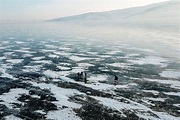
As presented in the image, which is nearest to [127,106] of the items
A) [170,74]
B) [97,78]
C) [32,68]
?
[97,78]

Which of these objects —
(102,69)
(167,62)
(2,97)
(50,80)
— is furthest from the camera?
(167,62)

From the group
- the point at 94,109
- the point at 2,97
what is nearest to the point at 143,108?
the point at 94,109

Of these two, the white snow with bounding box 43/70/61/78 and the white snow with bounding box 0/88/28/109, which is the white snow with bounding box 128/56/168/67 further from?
the white snow with bounding box 0/88/28/109

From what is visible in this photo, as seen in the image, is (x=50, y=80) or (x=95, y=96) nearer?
(x=95, y=96)

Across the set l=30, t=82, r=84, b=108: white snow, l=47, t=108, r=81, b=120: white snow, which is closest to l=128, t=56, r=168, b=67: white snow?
l=30, t=82, r=84, b=108: white snow

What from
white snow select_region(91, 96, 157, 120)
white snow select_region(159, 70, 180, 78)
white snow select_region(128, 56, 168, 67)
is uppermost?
white snow select_region(128, 56, 168, 67)

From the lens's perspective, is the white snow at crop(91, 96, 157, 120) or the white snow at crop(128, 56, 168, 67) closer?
the white snow at crop(91, 96, 157, 120)

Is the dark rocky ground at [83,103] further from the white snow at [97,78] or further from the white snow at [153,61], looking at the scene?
the white snow at [153,61]

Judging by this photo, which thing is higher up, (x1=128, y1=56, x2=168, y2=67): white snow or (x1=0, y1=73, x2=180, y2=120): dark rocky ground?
(x1=128, y1=56, x2=168, y2=67): white snow

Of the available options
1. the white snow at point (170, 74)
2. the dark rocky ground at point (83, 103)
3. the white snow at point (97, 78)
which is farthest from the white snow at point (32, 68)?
the white snow at point (170, 74)

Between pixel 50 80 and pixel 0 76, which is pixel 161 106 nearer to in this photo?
pixel 50 80

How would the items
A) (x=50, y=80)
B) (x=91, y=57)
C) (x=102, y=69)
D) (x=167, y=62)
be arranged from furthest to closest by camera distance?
(x=91, y=57) < (x=167, y=62) < (x=102, y=69) < (x=50, y=80)
